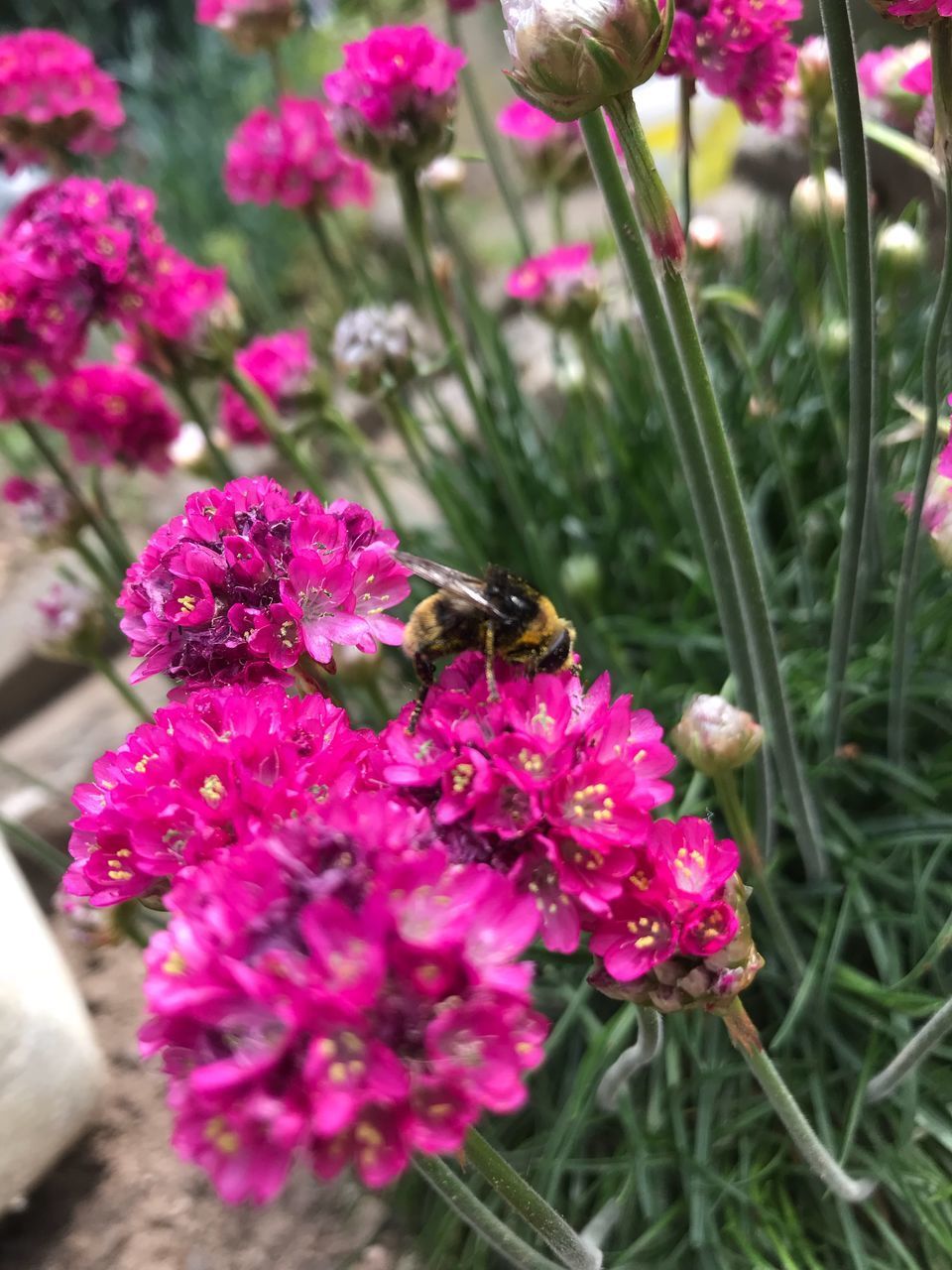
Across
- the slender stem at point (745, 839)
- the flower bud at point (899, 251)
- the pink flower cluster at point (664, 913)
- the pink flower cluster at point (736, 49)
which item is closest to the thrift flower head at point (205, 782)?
the pink flower cluster at point (664, 913)

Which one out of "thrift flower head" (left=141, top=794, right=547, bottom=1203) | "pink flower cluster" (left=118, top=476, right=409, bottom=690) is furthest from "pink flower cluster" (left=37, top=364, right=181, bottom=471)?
"thrift flower head" (left=141, top=794, right=547, bottom=1203)

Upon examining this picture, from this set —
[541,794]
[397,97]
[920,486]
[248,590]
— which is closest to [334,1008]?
[541,794]

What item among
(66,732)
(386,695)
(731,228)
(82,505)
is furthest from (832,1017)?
(731,228)

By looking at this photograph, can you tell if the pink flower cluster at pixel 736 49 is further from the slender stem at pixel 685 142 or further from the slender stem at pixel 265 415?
the slender stem at pixel 265 415

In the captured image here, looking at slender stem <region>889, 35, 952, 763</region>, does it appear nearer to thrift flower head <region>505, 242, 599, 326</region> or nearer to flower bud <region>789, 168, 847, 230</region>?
flower bud <region>789, 168, 847, 230</region>

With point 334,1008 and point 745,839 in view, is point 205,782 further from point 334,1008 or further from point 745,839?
point 745,839
